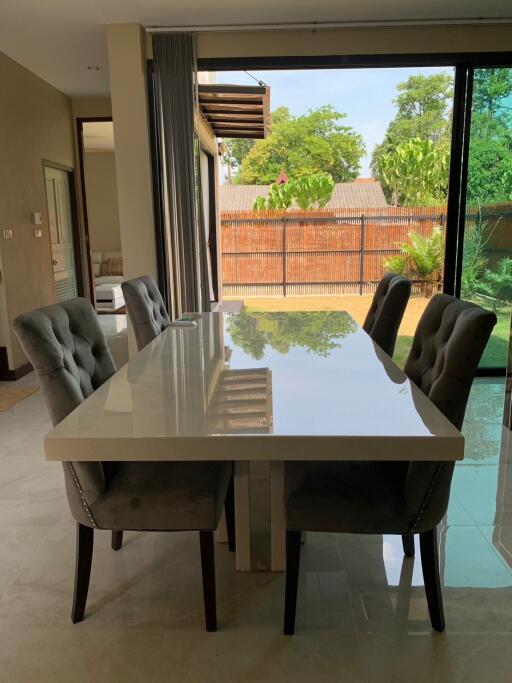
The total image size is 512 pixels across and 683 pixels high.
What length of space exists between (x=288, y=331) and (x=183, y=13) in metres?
2.43

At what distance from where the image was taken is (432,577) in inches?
58.6

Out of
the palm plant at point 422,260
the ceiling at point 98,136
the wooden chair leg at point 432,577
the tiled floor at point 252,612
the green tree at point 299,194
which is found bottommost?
the tiled floor at point 252,612

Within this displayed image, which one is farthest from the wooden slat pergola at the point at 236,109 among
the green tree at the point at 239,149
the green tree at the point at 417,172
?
the green tree at the point at 239,149

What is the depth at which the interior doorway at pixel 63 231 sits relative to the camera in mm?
5355

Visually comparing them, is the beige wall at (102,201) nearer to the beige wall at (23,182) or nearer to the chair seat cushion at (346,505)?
the beige wall at (23,182)

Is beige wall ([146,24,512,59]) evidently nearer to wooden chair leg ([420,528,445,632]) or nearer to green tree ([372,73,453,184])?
wooden chair leg ([420,528,445,632])

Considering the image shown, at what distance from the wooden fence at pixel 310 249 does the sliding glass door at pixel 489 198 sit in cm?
376

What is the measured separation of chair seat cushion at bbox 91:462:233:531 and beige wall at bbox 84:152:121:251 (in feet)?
27.0

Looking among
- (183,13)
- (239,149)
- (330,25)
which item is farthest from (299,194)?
(183,13)

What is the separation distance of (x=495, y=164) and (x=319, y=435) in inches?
147

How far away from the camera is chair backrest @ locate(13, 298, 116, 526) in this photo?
139 centimetres

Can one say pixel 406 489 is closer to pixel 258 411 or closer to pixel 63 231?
pixel 258 411

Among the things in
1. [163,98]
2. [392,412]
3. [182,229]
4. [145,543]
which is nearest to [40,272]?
[182,229]

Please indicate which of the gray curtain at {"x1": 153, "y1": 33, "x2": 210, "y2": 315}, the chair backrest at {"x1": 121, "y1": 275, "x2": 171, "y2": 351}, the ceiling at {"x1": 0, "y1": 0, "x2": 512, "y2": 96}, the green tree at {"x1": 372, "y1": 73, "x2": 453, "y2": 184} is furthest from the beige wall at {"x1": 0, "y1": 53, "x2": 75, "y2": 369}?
the green tree at {"x1": 372, "y1": 73, "x2": 453, "y2": 184}
